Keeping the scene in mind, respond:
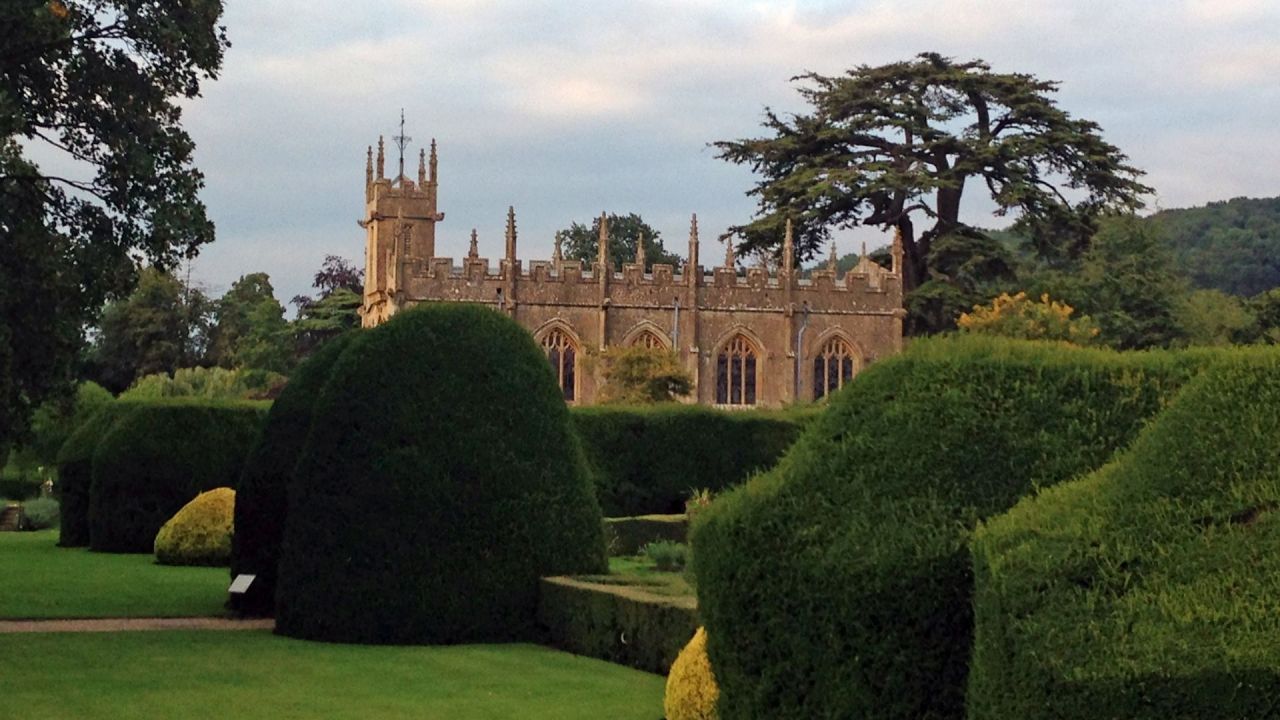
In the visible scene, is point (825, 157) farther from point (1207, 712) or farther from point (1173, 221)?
point (1207, 712)

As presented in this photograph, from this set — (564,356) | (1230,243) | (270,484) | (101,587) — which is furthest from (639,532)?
(1230,243)

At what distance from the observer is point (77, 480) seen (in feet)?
89.7

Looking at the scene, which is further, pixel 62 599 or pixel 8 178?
pixel 62 599

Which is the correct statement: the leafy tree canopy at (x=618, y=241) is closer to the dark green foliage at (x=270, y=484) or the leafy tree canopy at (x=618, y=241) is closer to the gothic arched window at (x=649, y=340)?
the gothic arched window at (x=649, y=340)

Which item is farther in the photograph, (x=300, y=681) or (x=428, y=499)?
(x=428, y=499)

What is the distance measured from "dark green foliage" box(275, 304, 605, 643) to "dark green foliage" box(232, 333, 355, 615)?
5.30 feet

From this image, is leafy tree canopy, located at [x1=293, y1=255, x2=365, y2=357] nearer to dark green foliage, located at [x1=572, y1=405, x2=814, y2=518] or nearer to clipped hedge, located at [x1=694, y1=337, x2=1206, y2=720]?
dark green foliage, located at [x1=572, y1=405, x2=814, y2=518]

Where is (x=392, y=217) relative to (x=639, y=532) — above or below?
above

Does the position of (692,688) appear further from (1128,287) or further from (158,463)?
(1128,287)

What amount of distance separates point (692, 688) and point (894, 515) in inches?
105

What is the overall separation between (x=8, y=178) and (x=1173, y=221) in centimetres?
7619

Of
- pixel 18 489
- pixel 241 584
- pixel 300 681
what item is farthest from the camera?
pixel 18 489

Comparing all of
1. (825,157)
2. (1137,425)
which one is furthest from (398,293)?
(1137,425)

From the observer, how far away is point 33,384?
46.3 ft
